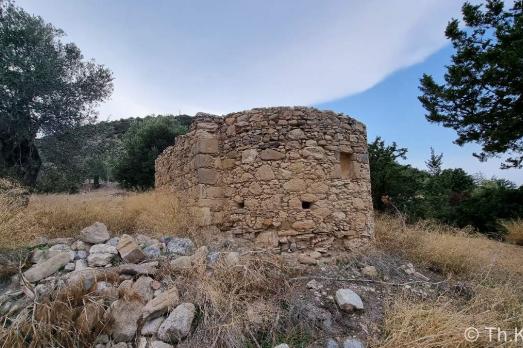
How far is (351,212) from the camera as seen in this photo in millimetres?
5184

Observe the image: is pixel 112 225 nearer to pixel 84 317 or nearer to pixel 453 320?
pixel 84 317

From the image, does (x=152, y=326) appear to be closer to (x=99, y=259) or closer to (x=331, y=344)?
(x=99, y=259)

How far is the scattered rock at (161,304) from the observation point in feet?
10.2

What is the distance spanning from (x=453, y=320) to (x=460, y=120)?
8.85 meters

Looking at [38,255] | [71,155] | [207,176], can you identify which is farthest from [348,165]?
[71,155]

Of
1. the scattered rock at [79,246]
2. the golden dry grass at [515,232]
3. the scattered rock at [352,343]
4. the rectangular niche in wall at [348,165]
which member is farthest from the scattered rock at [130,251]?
the golden dry grass at [515,232]

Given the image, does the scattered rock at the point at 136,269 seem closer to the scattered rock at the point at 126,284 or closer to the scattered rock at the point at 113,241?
the scattered rock at the point at 126,284

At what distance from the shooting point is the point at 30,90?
8633 millimetres

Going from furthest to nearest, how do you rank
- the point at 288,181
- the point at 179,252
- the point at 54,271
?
the point at 288,181 → the point at 179,252 → the point at 54,271

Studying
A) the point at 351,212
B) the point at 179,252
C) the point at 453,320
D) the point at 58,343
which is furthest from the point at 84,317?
the point at 351,212

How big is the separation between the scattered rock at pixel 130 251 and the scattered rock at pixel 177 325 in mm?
1065

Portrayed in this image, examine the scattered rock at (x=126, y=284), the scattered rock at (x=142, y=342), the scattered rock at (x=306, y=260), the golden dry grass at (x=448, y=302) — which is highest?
the scattered rock at (x=126, y=284)

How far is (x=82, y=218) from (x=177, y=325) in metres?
3.35

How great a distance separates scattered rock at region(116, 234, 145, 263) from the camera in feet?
12.7
